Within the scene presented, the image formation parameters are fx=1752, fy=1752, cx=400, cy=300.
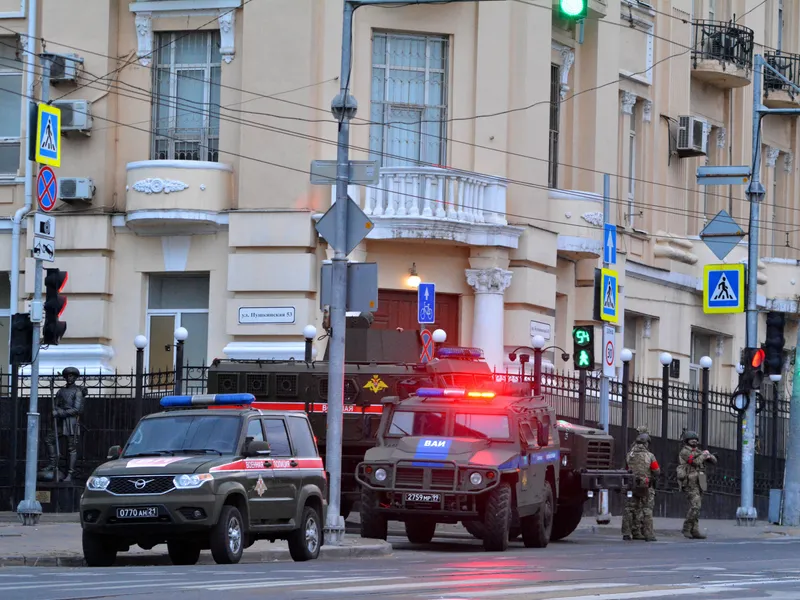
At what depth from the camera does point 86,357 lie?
1235 inches

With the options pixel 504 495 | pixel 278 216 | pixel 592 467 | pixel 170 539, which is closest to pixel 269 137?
pixel 278 216

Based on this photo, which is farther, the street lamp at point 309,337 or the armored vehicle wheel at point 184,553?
the street lamp at point 309,337

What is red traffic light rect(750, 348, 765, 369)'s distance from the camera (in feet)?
102

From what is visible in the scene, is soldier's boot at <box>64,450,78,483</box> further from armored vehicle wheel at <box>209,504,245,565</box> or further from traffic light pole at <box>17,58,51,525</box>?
armored vehicle wheel at <box>209,504,245,565</box>

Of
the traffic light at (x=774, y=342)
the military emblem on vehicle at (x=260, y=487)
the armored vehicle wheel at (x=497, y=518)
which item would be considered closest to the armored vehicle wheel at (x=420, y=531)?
the armored vehicle wheel at (x=497, y=518)

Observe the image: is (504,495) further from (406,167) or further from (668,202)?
(668,202)

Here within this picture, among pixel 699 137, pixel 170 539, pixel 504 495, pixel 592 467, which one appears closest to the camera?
pixel 170 539

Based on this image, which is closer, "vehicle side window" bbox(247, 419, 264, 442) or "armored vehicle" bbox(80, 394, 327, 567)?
"armored vehicle" bbox(80, 394, 327, 567)

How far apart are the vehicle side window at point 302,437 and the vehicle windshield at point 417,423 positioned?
319cm

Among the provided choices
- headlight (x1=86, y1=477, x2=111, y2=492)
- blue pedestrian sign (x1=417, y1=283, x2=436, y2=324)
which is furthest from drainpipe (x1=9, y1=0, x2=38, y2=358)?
headlight (x1=86, y1=477, x2=111, y2=492)

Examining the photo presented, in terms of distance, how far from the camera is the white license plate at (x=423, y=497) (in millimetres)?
22000

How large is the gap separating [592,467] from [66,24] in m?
13.0

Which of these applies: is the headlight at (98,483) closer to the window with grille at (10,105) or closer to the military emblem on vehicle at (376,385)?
the military emblem on vehicle at (376,385)

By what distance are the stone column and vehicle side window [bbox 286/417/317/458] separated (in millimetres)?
11621
